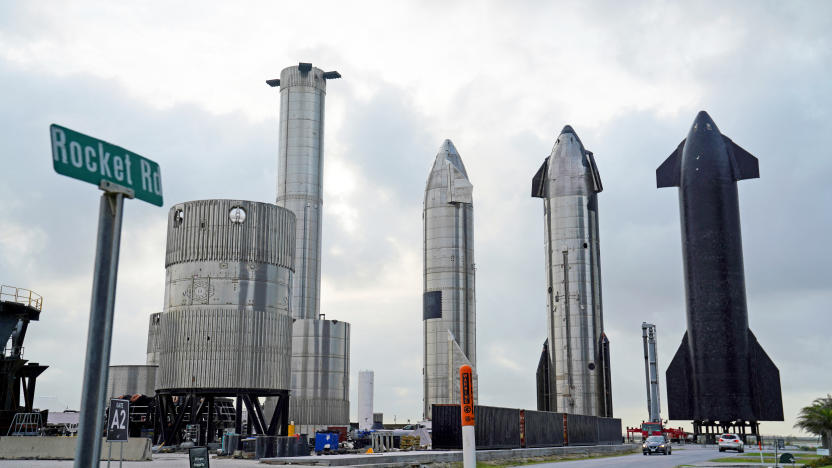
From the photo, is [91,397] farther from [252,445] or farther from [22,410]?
[22,410]

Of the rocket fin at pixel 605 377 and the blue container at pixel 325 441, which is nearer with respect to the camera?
the blue container at pixel 325 441

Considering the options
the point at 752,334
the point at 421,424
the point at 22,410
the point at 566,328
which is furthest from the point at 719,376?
the point at 22,410

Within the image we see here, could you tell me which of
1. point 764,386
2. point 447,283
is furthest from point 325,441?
point 764,386

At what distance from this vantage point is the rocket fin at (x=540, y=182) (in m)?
66.4

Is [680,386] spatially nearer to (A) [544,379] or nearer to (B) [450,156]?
(A) [544,379]

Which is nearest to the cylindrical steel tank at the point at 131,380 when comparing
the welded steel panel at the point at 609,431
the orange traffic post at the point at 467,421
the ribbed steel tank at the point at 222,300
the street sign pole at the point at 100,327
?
the ribbed steel tank at the point at 222,300

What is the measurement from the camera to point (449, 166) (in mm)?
63281

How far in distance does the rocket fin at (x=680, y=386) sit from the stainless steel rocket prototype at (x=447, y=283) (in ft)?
51.8

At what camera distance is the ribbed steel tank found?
131 ft

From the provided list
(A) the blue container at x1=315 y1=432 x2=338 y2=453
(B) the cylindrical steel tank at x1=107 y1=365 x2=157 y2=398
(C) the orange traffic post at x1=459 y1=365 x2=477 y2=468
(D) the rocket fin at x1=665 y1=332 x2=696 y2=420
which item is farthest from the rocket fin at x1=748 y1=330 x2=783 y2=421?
(B) the cylindrical steel tank at x1=107 y1=365 x2=157 y2=398

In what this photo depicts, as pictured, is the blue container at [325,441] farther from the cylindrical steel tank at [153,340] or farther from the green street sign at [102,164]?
the green street sign at [102,164]

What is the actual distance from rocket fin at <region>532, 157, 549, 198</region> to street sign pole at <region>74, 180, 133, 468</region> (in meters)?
59.2

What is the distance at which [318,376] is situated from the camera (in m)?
60.9

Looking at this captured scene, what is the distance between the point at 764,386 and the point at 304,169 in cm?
4274
